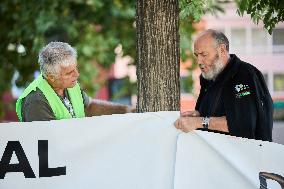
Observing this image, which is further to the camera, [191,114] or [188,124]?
[191,114]

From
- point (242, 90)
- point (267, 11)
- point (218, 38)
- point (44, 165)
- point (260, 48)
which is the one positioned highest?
A: point (260, 48)

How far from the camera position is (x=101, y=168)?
203 inches

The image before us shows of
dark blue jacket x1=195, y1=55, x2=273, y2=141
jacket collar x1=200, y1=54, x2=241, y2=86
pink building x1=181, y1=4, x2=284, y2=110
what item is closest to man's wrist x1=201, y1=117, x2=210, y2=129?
dark blue jacket x1=195, y1=55, x2=273, y2=141

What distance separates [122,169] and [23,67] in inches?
438

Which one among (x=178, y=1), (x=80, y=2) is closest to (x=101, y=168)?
(x=178, y=1)

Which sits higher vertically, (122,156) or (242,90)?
(242,90)

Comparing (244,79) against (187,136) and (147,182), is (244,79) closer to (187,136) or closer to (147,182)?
(187,136)

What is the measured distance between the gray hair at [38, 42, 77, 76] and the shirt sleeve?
0.20 meters

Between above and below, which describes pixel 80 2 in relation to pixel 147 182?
above

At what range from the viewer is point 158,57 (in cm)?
571

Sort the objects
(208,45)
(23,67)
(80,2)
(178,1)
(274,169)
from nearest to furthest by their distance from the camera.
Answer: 1. (274,169)
2. (208,45)
3. (178,1)
4. (80,2)
5. (23,67)

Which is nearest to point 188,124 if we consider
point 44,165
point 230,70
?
point 230,70

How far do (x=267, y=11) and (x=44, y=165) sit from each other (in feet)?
7.69

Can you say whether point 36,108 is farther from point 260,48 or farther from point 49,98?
point 260,48
